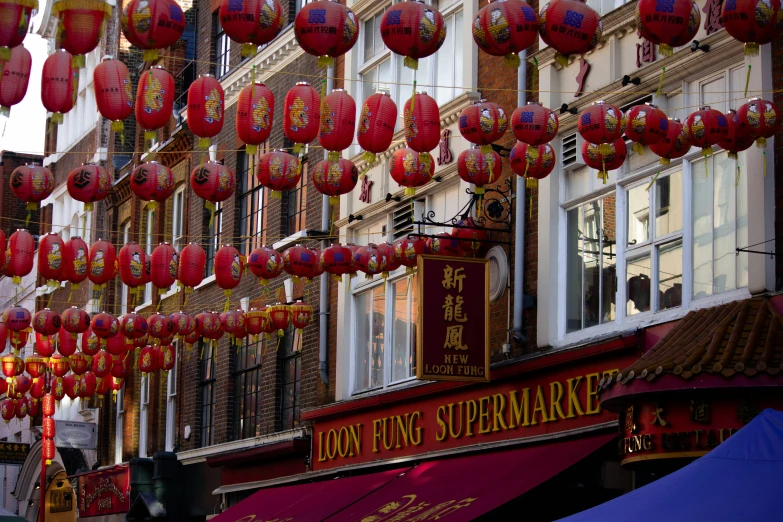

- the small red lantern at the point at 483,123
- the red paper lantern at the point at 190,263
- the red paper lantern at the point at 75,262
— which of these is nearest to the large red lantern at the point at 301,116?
the small red lantern at the point at 483,123

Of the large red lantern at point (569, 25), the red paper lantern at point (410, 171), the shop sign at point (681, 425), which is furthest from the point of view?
the red paper lantern at point (410, 171)

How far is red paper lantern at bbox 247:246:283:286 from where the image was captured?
1827 cm

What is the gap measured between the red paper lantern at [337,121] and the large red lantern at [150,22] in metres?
2.13

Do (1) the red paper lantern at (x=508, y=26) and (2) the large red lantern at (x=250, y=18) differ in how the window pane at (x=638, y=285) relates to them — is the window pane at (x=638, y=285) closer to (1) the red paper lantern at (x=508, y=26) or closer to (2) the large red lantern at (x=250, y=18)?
(1) the red paper lantern at (x=508, y=26)

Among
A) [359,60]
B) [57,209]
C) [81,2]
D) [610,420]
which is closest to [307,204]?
[359,60]

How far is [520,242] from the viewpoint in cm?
1700

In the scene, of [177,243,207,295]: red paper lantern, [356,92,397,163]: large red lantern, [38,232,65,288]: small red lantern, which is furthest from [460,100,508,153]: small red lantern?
A: [38,232,65,288]: small red lantern

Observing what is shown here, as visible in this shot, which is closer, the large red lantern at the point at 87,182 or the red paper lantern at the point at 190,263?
the large red lantern at the point at 87,182

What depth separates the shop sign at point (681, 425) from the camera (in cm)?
1202

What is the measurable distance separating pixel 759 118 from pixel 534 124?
2258mm

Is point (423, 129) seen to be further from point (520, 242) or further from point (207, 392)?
point (207, 392)

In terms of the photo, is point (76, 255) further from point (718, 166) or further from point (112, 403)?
point (112, 403)

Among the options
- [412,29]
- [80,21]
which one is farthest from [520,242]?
[80,21]

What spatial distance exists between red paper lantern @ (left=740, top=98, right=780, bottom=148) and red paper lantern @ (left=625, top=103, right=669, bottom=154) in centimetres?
80
